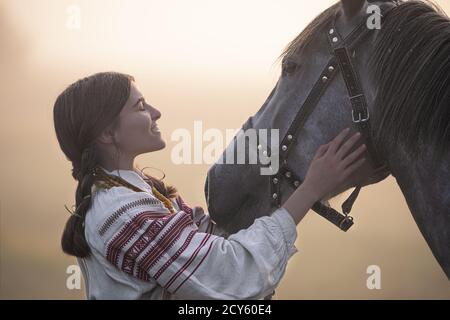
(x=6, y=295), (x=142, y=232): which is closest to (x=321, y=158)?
(x=142, y=232)

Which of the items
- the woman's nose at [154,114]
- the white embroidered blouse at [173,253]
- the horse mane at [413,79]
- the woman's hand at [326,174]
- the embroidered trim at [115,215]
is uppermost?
the horse mane at [413,79]

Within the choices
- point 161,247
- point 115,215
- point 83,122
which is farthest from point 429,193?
point 83,122

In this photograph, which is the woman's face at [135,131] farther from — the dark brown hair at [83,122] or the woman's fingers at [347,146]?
the woman's fingers at [347,146]

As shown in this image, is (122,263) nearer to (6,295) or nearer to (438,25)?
(438,25)

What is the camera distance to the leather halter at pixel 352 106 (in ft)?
7.39

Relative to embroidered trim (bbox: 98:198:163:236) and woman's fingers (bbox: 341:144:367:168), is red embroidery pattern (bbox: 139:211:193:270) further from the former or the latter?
woman's fingers (bbox: 341:144:367:168)

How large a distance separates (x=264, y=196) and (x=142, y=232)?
1.84 ft

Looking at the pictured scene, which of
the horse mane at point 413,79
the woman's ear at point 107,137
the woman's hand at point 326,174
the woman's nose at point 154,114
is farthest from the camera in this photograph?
the woman's nose at point 154,114

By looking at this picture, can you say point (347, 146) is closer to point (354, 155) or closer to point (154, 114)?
point (354, 155)

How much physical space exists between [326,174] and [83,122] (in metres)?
0.82

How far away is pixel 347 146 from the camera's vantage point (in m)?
2.25

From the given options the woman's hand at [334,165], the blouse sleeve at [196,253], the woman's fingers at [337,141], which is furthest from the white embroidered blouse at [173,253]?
the woman's fingers at [337,141]

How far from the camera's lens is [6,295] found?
716 cm

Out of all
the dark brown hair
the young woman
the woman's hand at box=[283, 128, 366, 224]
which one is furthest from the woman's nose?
the woman's hand at box=[283, 128, 366, 224]
